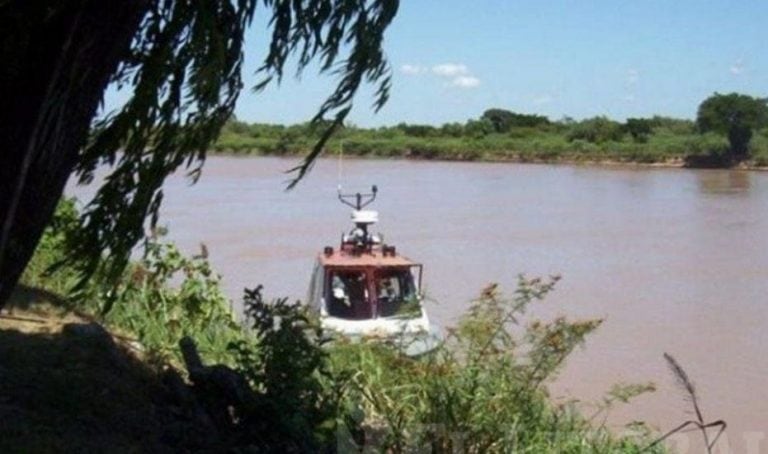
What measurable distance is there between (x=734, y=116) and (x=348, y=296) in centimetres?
4395

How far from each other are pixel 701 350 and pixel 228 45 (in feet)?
37.6

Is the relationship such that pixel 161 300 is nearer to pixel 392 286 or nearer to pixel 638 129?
pixel 392 286

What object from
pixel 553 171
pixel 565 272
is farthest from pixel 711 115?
pixel 565 272

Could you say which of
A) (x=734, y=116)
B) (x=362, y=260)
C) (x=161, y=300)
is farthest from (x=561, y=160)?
(x=161, y=300)

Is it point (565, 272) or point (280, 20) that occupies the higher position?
point (280, 20)

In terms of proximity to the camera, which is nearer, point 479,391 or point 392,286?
point 479,391

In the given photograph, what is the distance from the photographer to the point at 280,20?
11.1ft

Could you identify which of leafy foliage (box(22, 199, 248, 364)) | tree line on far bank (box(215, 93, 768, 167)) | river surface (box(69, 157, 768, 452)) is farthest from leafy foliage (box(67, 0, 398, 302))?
tree line on far bank (box(215, 93, 768, 167))

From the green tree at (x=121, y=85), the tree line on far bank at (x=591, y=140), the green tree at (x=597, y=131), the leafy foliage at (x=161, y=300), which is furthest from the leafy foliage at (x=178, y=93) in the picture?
the green tree at (x=597, y=131)

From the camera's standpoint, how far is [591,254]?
2123cm

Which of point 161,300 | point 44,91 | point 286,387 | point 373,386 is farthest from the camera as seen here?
point 161,300

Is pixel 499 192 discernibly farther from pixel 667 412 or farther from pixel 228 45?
pixel 228 45

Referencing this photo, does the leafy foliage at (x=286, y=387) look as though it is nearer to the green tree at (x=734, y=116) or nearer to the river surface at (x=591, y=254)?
the river surface at (x=591, y=254)

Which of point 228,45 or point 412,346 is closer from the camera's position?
point 228,45
